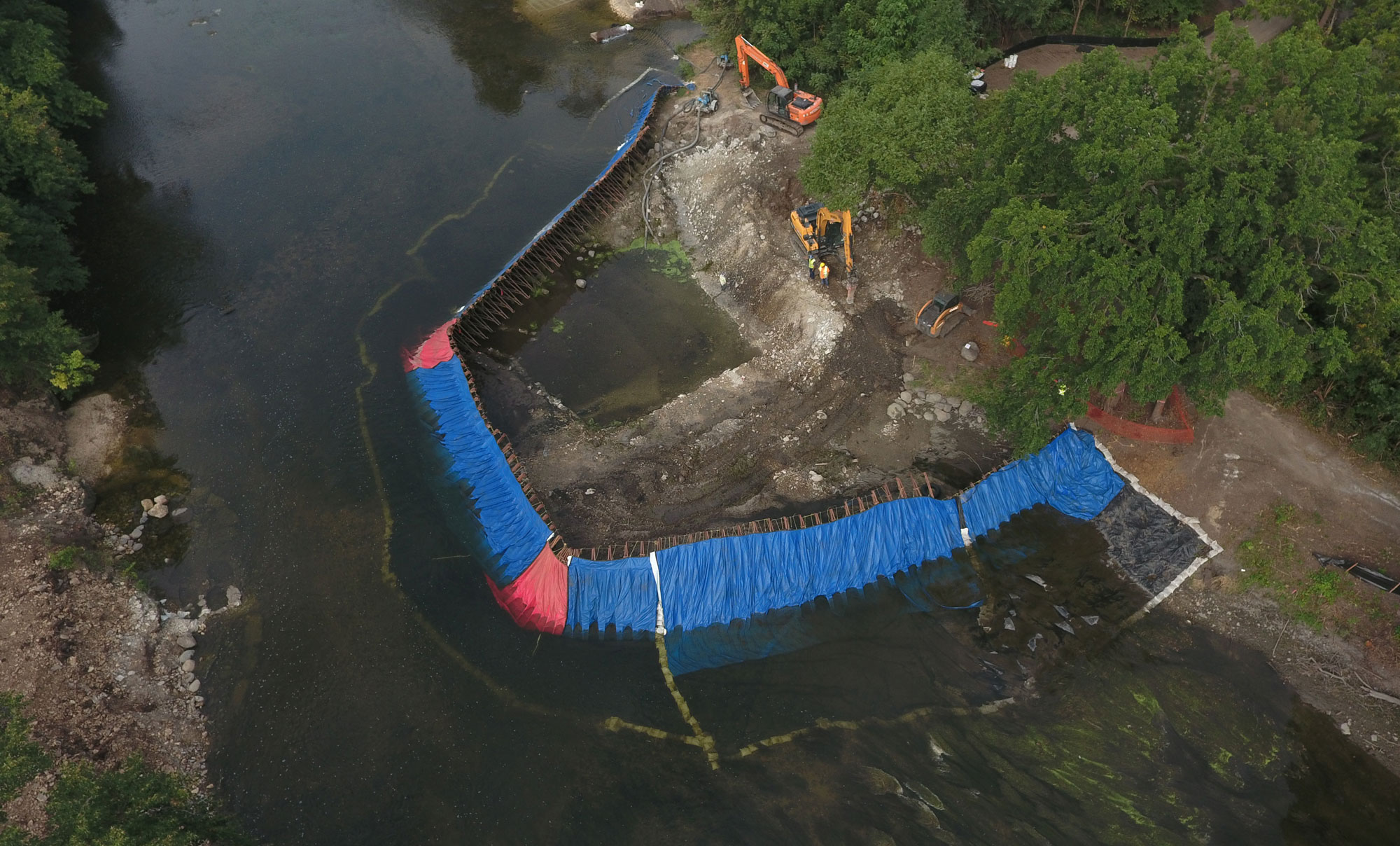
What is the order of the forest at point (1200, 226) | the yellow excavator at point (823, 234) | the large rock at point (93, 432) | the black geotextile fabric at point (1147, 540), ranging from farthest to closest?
the yellow excavator at point (823, 234)
the large rock at point (93, 432)
the black geotextile fabric at point (1147, 540)
the forest at point (1200, 226)

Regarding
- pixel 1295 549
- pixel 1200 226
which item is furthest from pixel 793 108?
→ pixel 1295 549

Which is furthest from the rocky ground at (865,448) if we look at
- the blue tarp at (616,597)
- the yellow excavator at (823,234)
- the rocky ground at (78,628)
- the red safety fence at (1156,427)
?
the rocky ground at (78,628)

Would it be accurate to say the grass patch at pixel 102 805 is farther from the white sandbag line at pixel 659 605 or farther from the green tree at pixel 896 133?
the green tree at pixel 896 133

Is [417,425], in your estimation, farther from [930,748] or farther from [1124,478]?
[1124,478]

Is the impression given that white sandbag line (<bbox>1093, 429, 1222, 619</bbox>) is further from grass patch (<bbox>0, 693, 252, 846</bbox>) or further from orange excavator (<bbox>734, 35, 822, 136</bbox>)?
grass patch (<bbox>0, 693, 252, 846</bbox>)

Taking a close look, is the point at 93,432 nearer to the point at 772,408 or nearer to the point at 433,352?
the point at 433,352
